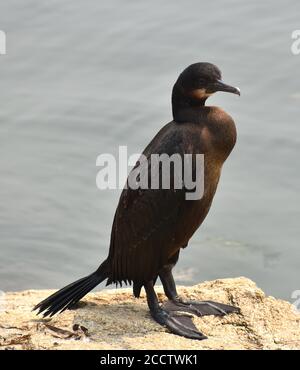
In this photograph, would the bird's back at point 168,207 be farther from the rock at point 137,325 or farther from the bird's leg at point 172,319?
the rock at point 137,325

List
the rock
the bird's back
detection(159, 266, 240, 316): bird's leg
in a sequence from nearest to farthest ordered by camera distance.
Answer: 1. the rock
2. the bird's back
3. detection(159, 266, 240, 316): bird's leg

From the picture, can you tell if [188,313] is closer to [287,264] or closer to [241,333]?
[241,333]

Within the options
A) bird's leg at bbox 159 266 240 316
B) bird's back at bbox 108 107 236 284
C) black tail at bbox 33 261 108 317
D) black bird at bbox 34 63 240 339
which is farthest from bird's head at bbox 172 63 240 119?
black tail at bbox 33 261 108 317

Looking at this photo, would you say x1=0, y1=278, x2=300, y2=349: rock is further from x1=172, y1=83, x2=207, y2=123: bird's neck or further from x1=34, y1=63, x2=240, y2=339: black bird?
x1=172, y1=83, x2=207, y2=123: bird's neck

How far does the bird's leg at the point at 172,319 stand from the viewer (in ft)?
22.0

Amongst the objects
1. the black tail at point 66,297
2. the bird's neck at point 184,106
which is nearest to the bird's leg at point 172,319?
the black tail at point 66,297

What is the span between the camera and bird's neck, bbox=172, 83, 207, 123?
6809 mm

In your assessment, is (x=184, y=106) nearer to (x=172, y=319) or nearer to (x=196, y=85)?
(x=196, y=85)

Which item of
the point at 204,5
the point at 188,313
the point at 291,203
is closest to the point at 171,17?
the point at 204,5

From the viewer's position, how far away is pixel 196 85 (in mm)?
Answer: 6770

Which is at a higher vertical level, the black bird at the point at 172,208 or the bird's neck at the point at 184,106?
the bird's neck at the point at 184,106

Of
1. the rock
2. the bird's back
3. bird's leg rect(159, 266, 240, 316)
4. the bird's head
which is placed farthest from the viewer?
bird's leg rect(159, 266, 240, 316)

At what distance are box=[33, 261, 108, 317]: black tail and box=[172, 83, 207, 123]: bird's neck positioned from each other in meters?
1.12

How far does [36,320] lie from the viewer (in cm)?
688
